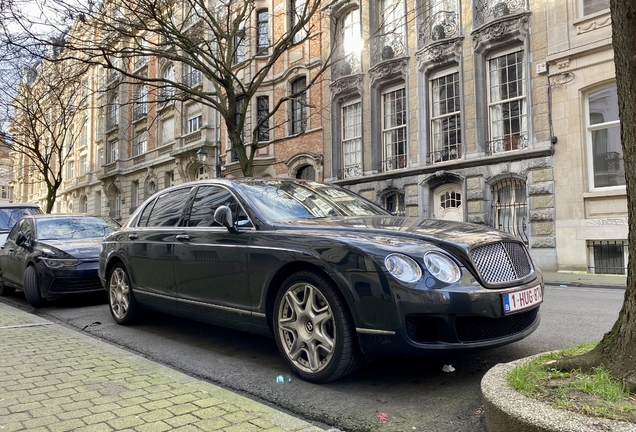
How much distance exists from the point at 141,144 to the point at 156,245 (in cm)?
3270

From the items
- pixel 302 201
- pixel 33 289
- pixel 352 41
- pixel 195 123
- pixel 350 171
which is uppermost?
pixel 352 41

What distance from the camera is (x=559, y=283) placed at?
10.8 meters

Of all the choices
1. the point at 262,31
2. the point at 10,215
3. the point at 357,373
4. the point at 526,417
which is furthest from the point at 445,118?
the point at 526,417

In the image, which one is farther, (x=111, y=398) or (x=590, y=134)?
(x=590, y=134)

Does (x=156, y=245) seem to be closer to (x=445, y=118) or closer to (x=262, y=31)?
(x=445, y=118)

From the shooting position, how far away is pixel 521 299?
3361 mm

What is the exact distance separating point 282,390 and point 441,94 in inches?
600

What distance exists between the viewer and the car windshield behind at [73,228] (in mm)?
8180

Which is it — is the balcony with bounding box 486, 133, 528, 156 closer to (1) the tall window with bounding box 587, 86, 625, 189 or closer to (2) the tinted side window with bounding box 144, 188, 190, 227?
(1) the tall window with bounding box 587, 86, 625, 189

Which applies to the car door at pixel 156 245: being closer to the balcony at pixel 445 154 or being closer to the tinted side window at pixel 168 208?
the tinted side window at pixel 168 208

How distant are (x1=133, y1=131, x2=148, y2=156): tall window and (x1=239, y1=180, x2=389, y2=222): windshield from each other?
3208 centimetres

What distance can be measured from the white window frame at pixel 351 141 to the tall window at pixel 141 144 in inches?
763

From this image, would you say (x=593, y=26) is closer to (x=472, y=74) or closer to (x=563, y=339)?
(x=472, y=74)

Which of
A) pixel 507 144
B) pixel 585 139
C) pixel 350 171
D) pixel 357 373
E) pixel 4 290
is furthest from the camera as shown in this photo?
pixel 350 171
